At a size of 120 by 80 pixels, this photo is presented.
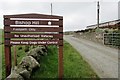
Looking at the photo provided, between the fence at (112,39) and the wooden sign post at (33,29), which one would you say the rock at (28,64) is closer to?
the wooden sign post at (33,29)

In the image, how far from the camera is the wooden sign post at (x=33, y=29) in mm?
9398

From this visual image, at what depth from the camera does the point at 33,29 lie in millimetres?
9430

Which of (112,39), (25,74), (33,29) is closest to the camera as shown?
(25,74)

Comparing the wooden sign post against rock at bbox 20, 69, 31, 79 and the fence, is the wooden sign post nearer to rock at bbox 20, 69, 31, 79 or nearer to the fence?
rock at bbox 20, 69, 31, 79

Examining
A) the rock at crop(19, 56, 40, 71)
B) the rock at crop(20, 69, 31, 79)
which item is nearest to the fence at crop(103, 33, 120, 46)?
the rock at crop(19, 56, 40, 71)

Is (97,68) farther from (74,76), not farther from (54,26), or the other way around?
(54,26)

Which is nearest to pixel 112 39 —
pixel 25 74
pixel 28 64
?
pixel 28 64

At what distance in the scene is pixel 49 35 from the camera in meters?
9.48

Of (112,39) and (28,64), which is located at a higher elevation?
(112,39)

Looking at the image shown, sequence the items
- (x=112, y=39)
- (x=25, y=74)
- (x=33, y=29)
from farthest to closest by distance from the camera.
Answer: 1. (x=112, y=39)
2. (x=33, y=29)
3. (x=25, y=74)

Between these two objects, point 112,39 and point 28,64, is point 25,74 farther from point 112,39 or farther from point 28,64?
point 112,39

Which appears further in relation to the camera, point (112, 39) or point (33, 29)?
point (112, 39)

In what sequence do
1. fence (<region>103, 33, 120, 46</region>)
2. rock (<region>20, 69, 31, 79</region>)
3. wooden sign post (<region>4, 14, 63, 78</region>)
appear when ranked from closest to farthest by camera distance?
1. rock (<region>20, 69, 31, 79</region>)
2. wooden sign post (<region>4, 14, 63, 78</region>)
3. fence (<region>103, 33, 120, 46</region>)

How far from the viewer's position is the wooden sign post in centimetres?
940
